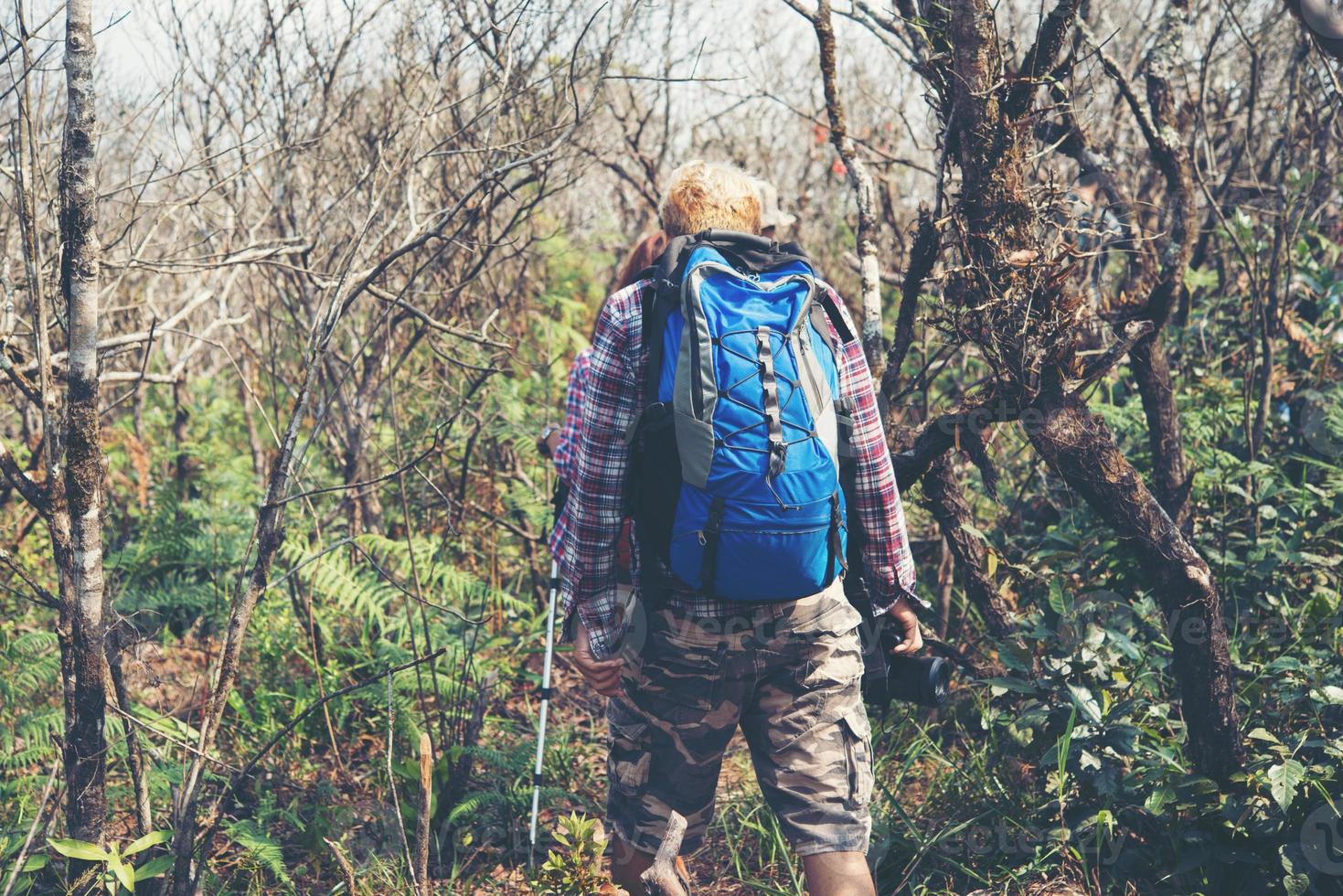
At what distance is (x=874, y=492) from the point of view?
2.46m

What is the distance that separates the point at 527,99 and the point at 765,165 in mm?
3198

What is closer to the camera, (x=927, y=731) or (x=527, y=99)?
(x=927, y=731)

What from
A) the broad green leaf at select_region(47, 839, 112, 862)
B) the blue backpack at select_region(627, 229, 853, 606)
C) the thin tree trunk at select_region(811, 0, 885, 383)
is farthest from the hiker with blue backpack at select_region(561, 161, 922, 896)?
the broad green leaf at select_region(47, 839, 112, 862)

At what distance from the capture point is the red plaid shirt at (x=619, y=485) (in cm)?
230

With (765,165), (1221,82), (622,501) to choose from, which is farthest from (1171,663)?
(765,165)

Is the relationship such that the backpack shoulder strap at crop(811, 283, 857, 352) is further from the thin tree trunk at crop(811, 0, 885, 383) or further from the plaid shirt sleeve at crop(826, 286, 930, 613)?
the thin tree trunk at crop(811, 0, 885, 383)

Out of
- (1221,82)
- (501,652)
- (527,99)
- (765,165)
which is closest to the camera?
(501,652)

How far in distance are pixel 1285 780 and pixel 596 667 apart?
172 cm

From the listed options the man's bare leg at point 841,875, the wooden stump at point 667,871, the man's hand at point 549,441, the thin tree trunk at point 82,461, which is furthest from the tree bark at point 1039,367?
the thin tree trunk at point 82,461

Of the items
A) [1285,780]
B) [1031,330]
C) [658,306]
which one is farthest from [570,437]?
[1285,780]

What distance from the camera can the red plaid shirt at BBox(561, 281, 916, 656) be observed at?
2.30 meters

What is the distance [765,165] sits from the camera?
772cm

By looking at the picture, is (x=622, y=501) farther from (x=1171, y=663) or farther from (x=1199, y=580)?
(x=1171, y=663)

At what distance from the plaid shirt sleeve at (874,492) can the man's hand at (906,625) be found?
0.05 meters
